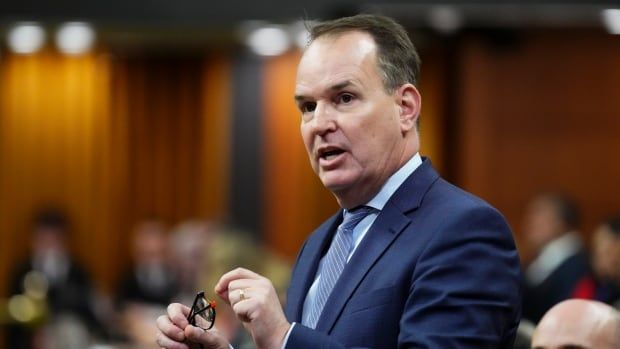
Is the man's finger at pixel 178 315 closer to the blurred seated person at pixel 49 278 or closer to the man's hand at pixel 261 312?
the man's hand at pixel 261 312

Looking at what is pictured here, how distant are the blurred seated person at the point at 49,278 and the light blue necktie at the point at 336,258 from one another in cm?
435

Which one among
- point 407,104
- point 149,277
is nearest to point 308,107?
point 407,104

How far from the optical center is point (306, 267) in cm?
229

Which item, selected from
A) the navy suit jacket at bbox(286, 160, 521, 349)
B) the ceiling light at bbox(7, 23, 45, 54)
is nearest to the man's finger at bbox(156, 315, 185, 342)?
the navy suit jacket at bbox(286, 160, 521, 349)

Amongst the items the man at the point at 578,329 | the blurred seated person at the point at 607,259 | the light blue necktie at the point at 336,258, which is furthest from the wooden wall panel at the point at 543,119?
the light blue necktie at the point at 336,258

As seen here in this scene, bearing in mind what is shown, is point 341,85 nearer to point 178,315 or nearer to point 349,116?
point 349,116

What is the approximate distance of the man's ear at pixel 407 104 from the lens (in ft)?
7.09

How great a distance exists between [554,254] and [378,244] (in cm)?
494

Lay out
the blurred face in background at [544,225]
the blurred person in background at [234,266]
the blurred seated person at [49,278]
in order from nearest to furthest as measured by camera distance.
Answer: the blurred person in background at [234,266], the blurred seated person at [49,278], the blurred face in background at [544,225]

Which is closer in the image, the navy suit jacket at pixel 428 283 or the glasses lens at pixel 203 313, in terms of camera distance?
the navy suit jacket at pixel 428 283

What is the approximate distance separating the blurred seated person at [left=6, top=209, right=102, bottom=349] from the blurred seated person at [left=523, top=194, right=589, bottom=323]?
2.57m

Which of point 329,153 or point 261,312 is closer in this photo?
point 261,312

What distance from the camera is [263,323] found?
1.87 meters

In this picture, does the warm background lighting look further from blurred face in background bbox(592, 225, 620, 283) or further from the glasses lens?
the glasses lens
